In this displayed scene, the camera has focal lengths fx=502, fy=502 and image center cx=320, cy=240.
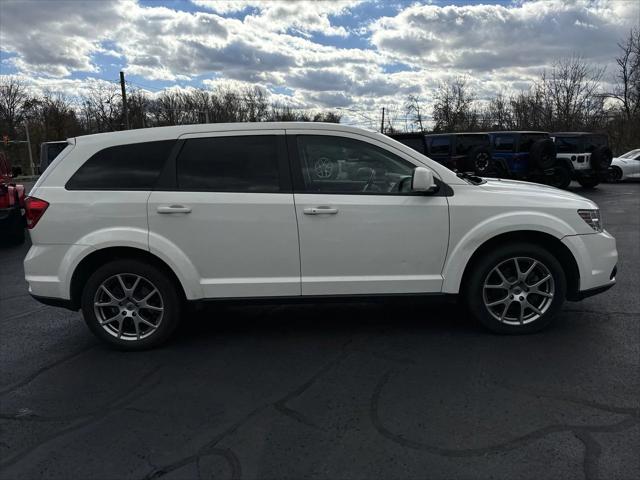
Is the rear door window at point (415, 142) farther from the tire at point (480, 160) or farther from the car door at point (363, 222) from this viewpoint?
the car door at point (363, 222)

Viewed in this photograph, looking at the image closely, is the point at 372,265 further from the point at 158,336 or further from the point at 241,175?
the point at 158,336

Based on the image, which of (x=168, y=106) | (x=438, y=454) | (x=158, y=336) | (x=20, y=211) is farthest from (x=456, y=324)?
(x=168, y=106)

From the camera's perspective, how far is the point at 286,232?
4035 millimetres

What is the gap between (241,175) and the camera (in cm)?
412

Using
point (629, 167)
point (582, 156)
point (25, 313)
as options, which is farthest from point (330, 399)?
point (629, 167)

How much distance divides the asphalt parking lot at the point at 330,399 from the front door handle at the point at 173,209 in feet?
3.82

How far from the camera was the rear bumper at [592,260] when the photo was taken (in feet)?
13.8

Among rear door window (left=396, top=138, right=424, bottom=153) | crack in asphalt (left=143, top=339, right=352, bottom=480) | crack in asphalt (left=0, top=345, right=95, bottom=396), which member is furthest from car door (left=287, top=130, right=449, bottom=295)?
rear door window (left=396, top=138, right=424, bottom=153)

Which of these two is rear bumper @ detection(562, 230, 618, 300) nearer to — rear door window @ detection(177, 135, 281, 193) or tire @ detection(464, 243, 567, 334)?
tire @ detection(464, 243, 567, 334)

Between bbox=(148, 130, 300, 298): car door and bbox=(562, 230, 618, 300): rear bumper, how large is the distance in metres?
2.35

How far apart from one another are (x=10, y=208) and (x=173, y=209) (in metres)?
7.17

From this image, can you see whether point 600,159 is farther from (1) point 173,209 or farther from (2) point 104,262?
(2) point 104,262

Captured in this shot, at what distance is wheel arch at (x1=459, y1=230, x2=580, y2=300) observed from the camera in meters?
4.25

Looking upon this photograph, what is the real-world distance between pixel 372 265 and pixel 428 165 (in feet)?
3.18
